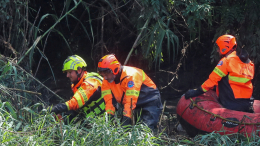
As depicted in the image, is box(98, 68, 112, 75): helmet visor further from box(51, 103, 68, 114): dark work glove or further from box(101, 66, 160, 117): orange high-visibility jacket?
box(51, 103, 68, 114): dark work glove

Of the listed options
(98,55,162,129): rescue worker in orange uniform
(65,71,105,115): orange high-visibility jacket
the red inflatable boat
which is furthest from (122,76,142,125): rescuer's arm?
the red inflatable boat

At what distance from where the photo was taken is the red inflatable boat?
14.2 ft

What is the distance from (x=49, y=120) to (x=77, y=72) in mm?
1205

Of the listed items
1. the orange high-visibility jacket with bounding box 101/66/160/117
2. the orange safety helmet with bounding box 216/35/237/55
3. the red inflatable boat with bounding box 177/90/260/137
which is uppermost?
the orange safety helmet with bounding box 216/35/237/55

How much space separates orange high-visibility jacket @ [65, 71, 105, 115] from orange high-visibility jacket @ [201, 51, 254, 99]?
169 cm

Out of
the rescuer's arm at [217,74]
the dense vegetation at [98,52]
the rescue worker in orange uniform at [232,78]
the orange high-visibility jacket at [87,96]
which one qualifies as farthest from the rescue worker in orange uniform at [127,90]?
the rescue worker in orange uniform at [232,78]

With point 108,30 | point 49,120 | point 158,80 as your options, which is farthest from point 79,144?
point 158,80

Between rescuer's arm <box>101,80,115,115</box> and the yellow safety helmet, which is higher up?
the yellow safety helmet

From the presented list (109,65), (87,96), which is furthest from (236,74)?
(87,96)

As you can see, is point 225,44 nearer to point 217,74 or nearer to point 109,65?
point 217,74

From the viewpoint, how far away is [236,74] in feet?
15.5

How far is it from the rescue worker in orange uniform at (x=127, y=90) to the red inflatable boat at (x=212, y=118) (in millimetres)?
705

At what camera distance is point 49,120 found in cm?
372

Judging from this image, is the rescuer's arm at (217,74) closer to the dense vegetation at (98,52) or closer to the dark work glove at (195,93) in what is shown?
the dark work glove at (195,93)
